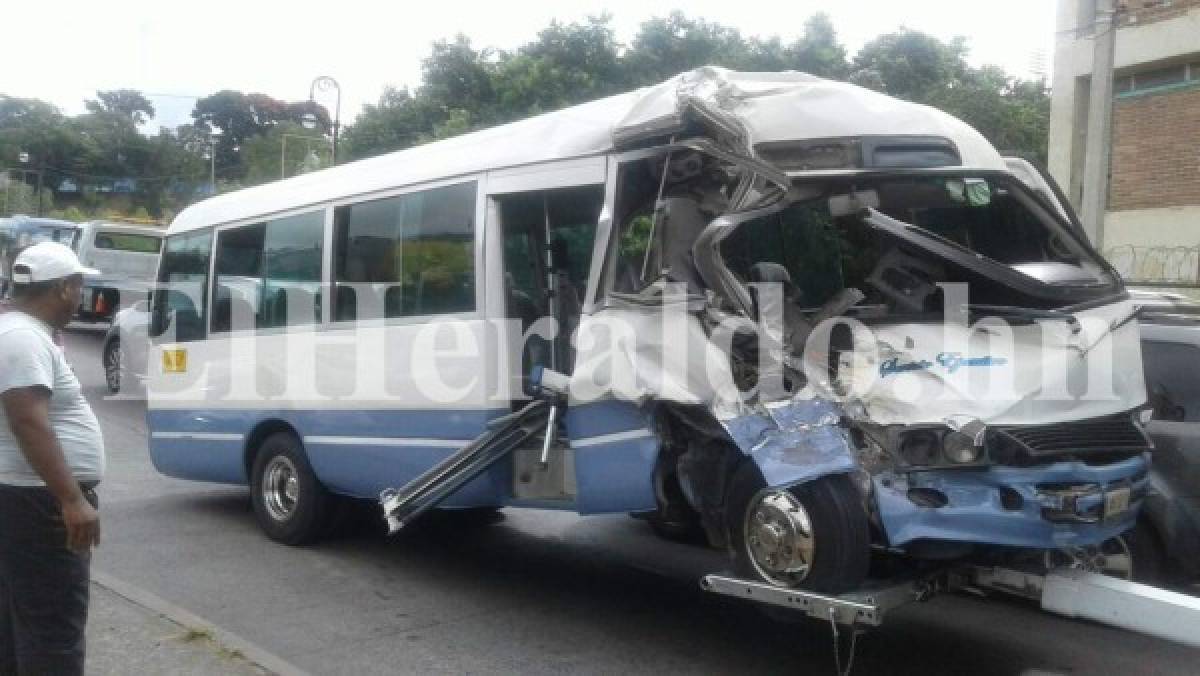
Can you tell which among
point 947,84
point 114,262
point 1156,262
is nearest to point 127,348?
point 114,262

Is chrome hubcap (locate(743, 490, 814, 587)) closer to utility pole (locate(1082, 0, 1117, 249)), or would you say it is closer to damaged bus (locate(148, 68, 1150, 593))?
damaged bus (locate(148, 68, 1150, 593))

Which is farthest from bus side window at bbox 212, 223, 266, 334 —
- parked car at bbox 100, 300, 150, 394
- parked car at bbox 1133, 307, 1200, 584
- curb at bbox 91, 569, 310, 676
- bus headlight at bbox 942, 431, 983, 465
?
parked car at bbox 100, 300, 150, 394

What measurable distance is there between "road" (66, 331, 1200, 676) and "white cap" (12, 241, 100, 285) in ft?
7.76

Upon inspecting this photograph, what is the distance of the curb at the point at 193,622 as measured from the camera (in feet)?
17.6

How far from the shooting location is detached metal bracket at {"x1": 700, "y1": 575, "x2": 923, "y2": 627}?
4645mm

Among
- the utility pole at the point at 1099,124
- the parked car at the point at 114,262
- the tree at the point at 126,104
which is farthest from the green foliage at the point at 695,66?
the tree at the point at 126,104

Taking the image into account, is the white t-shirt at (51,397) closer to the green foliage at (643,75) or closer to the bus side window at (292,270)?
the bus side window at (292,270)

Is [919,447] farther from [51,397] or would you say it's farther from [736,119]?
[51,397]

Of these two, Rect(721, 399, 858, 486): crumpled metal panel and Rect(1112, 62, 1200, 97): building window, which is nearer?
Rect(721, 399, 858, 486): crumpled metal panel

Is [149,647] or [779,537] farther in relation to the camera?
[149,647]

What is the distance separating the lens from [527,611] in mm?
6637

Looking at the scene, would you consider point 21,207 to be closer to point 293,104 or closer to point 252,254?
point 293,104

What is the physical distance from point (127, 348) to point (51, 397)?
1167 cm

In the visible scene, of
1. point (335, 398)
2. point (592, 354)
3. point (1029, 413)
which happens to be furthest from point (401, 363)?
point (1029, 413)
